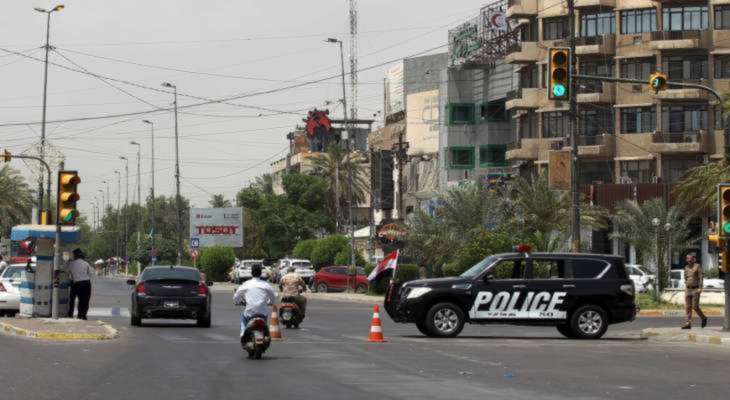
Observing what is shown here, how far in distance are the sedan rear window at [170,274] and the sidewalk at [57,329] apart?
8.68 feet

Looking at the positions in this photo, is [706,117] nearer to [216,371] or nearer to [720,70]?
[720,70]

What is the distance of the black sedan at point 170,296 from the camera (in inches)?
1328

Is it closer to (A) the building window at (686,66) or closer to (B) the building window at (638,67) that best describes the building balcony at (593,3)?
(B) the building window at (638,67)

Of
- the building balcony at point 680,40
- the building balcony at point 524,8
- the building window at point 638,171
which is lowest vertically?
the building window at point 638,171

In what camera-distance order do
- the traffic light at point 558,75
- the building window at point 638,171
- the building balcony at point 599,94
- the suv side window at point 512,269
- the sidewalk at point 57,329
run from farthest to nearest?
the building balcony at point 599,94 → the building window at point 638,171 → the traffic light at point 558,75 → the suv side window at point 512,269 → the sidewalk at point 57,329

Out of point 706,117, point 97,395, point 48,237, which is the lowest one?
point 97,395

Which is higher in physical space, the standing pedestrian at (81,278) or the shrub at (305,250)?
the shrub at (305,250)

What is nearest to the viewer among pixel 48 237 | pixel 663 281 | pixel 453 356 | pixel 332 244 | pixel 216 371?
pixel 216 371

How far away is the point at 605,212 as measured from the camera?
73.9 meters

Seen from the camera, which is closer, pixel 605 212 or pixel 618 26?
pixel 605 212

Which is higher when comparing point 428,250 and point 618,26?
point 618,26

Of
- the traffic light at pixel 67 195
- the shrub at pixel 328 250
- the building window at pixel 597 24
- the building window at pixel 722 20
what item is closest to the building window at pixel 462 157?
the shrub at pixel 328 250

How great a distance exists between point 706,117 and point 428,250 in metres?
24.7

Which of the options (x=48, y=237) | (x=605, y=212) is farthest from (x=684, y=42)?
(x=48, y=237)
